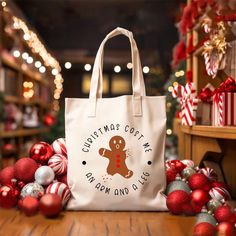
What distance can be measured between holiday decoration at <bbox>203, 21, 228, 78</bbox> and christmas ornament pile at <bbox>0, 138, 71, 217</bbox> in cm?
73

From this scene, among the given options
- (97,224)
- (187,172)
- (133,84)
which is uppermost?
(133,84)

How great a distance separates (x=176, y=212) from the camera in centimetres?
133

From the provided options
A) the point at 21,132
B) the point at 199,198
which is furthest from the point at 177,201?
the point at 21,132

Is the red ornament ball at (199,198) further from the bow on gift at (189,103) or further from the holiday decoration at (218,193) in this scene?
the bow on gift at (189,103)

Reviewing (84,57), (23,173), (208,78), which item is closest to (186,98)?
Result: (208,78)

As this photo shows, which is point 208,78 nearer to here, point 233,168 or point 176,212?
point 233,168

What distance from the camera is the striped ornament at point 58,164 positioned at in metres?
1.46

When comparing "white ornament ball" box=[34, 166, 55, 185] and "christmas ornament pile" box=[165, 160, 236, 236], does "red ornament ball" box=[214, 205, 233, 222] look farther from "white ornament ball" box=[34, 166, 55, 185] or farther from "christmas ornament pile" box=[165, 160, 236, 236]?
"white ornament ball" box=[34, 166, 55, 185]

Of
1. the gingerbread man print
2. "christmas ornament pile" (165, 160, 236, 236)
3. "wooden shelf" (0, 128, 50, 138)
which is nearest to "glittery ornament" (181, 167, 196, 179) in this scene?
"christmas ornament pile" (165, 160, 236, 236)

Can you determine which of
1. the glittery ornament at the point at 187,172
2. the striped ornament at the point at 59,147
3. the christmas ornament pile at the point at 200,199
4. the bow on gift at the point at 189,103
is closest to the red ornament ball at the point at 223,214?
the christmas ornament pile at the point at 200,199

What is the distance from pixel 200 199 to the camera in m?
1.32

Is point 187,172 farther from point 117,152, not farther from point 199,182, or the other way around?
point 117,152

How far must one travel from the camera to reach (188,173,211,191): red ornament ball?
1.43m

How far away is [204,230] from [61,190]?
0.45m
